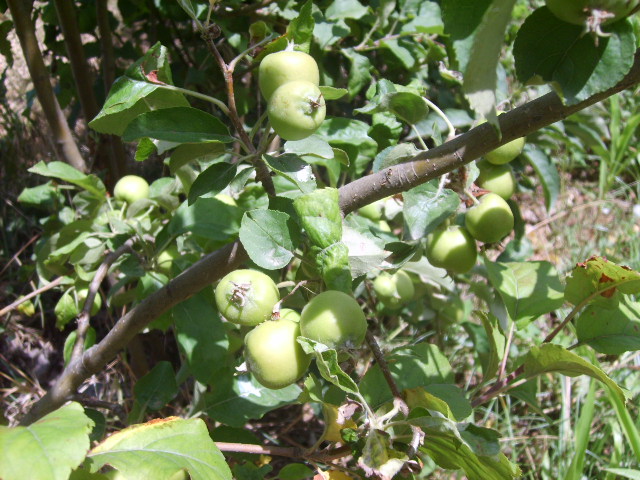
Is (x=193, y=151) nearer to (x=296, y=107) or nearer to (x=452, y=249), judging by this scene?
(x=296, y=107)

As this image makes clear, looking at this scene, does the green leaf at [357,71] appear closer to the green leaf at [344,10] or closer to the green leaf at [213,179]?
the green leaf at [344,10]

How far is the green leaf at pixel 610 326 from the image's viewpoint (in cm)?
105

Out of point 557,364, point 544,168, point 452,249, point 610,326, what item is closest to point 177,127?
point 452,249

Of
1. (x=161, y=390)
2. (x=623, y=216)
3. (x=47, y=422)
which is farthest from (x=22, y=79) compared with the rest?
(x=623, y=216)

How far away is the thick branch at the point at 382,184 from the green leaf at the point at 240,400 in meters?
0.26

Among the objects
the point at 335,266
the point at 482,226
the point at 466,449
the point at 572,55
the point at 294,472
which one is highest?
the point at 572,55

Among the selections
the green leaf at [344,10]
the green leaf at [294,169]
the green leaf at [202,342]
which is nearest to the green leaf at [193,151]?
the green leaf at [294,169]

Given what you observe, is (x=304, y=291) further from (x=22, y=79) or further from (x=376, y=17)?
(x=22, y=79)

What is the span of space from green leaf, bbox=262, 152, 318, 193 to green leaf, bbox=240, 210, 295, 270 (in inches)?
2.3

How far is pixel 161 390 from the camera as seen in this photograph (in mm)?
1299

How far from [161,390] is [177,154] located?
24.1 inches

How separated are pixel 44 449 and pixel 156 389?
0.66m

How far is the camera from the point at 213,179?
0.91 metres

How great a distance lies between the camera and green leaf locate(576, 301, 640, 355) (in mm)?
1055
